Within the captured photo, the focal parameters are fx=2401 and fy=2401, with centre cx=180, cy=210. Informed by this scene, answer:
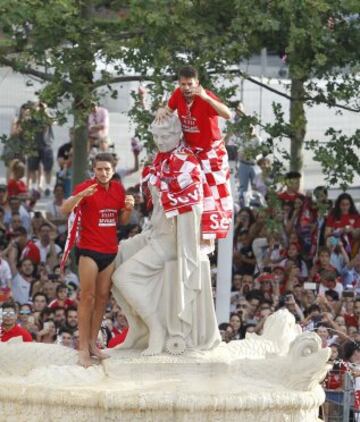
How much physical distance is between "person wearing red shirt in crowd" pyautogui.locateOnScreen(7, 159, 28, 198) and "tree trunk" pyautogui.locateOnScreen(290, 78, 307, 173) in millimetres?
3710

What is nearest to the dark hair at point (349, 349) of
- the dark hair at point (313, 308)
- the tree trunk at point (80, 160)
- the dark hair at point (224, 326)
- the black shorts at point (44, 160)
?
the dark hair at point (224, 326)

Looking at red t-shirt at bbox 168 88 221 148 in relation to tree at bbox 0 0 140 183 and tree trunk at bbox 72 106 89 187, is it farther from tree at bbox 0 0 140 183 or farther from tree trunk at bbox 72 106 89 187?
tree trunk at bbox 72 106 89 187

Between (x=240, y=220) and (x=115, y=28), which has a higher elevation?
(x=115, y=28)

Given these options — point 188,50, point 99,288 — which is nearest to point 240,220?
point 188,50

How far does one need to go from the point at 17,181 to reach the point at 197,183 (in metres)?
12.2

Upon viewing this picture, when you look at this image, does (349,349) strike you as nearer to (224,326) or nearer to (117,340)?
(224,326)

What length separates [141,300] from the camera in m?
20.8

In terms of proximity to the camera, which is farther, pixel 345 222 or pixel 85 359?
pixel 345 222

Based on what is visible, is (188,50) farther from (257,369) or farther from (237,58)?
(257,369)

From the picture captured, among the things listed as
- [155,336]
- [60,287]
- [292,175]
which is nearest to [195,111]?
[155,336]

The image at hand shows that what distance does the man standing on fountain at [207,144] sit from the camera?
2083 centimetres

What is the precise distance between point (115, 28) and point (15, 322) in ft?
19.0

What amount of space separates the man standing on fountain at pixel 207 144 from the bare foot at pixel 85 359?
145 centimetres

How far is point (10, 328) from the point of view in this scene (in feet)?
79.6
